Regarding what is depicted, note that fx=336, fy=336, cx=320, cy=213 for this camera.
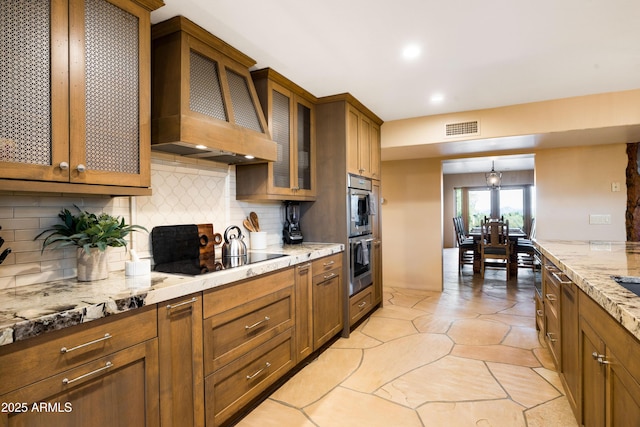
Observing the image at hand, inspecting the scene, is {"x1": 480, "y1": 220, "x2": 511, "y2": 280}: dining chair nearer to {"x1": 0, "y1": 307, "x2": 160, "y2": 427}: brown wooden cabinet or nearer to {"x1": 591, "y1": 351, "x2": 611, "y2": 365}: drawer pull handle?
{"x1": 591, "y1": 351, "x2": 611, "y2": 365}: drawer pull handle

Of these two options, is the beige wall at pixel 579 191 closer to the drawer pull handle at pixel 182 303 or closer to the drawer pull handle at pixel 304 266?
the drawer pull handle at pixel 304 266

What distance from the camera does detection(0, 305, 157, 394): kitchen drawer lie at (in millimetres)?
1033

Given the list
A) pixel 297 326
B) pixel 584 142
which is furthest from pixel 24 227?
pixel 584 142

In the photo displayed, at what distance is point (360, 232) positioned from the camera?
351cm

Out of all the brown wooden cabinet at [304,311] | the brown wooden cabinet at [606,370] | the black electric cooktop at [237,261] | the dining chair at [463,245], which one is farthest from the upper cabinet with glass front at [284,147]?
the dining chair at [463,245]

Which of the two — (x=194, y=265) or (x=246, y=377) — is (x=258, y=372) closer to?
(x=246, y=377)

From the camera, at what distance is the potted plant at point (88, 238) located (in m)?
1.58

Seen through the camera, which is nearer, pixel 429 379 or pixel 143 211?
pixel 143 211

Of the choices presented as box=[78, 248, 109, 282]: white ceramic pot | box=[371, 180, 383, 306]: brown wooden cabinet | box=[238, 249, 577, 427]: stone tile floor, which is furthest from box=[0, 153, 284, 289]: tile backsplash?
box=[238, 249, 577, 427]: stone tile floor

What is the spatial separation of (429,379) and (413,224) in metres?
3.04

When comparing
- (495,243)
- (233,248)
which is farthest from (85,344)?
(495,243)

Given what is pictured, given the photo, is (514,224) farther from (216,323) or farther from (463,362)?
(216,323)

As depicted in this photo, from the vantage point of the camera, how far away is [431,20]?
6.58ft

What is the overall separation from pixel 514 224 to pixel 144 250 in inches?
406
